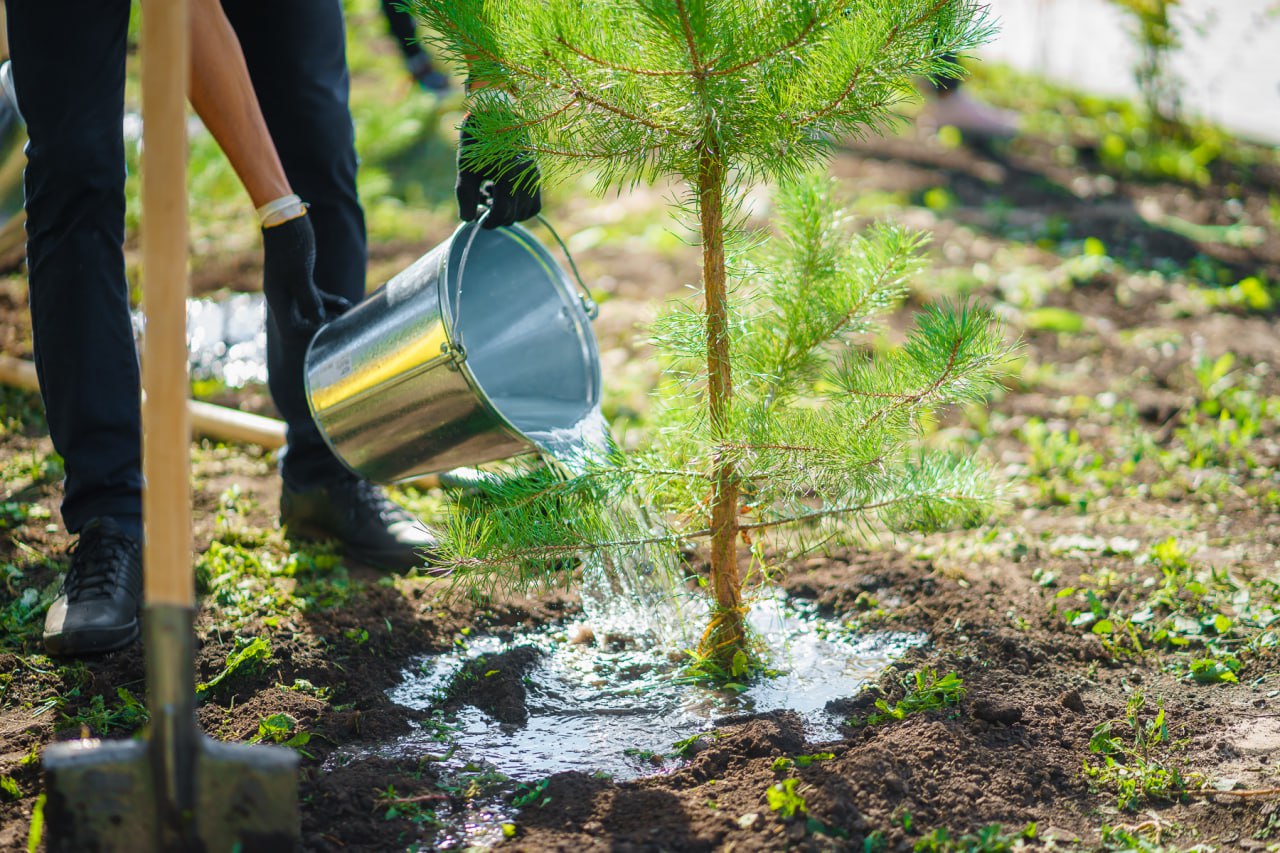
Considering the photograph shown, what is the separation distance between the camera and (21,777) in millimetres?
1760

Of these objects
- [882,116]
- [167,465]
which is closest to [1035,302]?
[882,116]

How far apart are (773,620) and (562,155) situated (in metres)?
1.12

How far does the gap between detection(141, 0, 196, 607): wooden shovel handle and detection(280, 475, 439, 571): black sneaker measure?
123 cm

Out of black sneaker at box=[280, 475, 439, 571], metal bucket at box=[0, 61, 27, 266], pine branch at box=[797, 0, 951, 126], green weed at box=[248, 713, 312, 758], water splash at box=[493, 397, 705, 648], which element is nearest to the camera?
pine branch at box=[797, 0, 951, 126]

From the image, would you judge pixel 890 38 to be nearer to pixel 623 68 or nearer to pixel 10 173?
pixel 623 68

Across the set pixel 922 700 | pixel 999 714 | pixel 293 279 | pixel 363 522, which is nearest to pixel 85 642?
pixel 363 522

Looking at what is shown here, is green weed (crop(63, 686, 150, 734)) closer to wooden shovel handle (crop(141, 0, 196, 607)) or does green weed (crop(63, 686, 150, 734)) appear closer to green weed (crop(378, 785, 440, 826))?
green weed (crop(378, 785, 440, 826))

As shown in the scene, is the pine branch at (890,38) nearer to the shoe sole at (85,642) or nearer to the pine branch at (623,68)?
the pine branch at (623,68)

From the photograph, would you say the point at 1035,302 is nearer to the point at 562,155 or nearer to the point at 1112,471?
the point at 1112,471

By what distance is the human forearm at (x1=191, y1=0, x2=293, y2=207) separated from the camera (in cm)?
202

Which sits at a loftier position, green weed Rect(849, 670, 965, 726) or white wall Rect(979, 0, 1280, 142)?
white wall Rect(979, 0, 1280, 142)

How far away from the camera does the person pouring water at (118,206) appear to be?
208 cm

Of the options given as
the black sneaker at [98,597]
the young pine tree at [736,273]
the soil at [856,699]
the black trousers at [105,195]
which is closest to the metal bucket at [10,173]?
the soil at [856,699]

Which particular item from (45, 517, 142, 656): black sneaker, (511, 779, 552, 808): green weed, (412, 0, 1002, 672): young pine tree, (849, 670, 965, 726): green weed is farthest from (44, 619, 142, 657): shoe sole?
(849, 670, 965, 726): green weed
